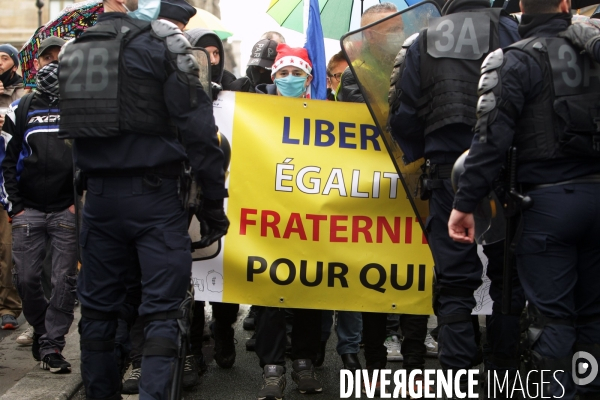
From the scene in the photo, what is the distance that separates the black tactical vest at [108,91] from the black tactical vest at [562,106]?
1.74 meters

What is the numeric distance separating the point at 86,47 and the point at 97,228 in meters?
0.88

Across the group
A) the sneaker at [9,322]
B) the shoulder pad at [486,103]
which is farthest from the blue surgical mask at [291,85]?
the sneaker at [9,322]

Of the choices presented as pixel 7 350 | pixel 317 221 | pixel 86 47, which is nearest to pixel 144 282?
pixel 86 47

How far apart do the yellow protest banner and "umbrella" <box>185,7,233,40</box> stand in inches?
155

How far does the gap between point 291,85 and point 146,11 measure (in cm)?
146

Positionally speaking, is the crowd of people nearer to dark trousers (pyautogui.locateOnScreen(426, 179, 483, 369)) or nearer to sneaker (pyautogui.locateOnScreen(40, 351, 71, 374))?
dark trousers (pyautogui.locateOnScreen(426, 179, 483, 369))

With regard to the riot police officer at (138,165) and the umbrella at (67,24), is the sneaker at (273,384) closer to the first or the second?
the riot police officer at (138,165)

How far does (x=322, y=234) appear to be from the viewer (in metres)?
5.70

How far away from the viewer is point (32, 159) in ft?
20.2

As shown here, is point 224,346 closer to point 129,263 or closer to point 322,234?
point 322,234

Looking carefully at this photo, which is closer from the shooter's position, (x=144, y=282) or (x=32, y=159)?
(x=144, y=282)

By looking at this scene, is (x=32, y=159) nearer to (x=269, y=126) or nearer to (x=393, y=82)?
(x=269, y=126)

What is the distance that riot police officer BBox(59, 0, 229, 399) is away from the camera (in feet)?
14.3

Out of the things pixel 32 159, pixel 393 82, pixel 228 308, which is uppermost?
pixel 393 82
